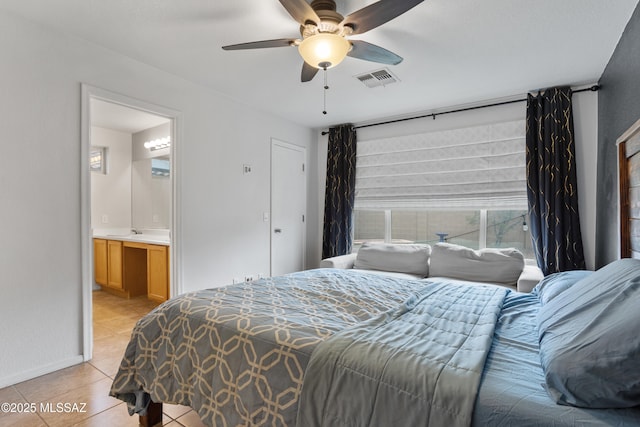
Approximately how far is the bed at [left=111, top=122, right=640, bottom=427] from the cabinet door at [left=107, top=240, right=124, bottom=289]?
9.88 feet

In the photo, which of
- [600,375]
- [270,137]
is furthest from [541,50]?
[270,137]

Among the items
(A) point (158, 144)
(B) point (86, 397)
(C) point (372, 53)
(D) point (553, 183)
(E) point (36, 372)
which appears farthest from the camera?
(A) point (158, 144)

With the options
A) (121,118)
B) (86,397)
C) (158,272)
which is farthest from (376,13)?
(121,118)

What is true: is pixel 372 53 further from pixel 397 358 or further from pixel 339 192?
pixel 339 192

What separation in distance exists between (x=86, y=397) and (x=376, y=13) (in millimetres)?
2870

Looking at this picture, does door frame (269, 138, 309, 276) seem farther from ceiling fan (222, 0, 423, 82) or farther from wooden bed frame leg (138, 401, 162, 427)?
wooden bed frame leg (138, 401, 162, 427)

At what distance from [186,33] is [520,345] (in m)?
2.76

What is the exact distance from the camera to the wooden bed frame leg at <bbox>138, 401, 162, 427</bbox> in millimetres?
1749

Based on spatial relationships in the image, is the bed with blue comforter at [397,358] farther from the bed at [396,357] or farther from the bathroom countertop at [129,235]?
the bathroom countertop at [129,235]

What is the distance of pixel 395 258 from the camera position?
12.3ft

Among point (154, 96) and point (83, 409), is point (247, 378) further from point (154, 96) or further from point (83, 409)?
point (154, 96)

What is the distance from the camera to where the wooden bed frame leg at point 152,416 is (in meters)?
1.75

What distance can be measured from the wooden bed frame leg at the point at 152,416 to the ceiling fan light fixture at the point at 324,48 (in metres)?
2.17

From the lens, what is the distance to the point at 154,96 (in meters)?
2.98
